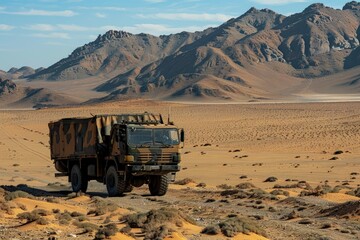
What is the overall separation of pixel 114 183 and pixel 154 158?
2.12 metres

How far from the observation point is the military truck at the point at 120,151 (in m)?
24.5

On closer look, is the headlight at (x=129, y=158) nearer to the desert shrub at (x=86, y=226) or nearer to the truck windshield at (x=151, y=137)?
the truck windshield at (x=151, y=137)

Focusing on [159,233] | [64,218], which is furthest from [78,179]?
[159,233]

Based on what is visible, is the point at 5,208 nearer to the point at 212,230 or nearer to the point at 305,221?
the point at 212,230

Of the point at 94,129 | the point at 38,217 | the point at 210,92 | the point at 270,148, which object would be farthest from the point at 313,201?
the point at 210,92

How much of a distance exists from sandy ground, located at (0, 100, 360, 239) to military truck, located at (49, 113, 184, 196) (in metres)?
0.72

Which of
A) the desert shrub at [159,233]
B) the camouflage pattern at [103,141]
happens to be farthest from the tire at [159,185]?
the desert shrub at [159,233]

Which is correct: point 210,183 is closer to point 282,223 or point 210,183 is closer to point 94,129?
point 94,129

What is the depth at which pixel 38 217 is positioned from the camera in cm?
1683

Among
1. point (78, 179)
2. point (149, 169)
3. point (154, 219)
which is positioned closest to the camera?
point (154, 219)

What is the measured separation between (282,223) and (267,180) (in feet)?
47.4

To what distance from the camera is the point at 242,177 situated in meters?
35.3

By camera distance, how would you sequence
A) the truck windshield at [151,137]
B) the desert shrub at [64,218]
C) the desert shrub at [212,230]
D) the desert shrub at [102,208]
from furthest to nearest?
the truck windshield at [151,137] < the desert shrub at [102,208] < the desert shrub at [64,218] < the desert shrub at [212,230]

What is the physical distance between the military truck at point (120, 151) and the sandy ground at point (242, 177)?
0.72m
